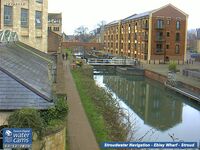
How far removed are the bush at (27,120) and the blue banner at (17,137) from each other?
309cm

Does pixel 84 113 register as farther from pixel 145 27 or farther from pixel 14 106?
pixel 145 27

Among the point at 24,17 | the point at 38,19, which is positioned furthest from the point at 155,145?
the point at 38,19

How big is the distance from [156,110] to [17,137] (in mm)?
27081

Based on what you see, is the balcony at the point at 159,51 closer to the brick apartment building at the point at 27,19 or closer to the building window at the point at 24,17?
the brick apartment building at the point at 27,19

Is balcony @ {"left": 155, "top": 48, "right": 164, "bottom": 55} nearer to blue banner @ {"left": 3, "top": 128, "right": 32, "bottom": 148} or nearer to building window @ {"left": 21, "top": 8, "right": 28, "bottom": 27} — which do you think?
building window @ {"left": 21, "top": 8, "right": 28, "bottom": 27}

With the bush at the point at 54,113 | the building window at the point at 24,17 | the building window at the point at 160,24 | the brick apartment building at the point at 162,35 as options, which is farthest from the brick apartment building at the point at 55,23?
the bush at the point at 54,113

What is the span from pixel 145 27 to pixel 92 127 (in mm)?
51758

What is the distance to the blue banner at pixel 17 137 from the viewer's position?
8344 millimetres

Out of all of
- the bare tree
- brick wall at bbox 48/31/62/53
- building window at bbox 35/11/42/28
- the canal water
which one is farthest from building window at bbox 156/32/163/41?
the bare tree

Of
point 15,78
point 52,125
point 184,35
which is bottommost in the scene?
point 52,125

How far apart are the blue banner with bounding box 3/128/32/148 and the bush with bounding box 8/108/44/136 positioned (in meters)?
3.09

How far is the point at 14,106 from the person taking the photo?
13.1m

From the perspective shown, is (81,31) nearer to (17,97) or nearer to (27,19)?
(27,19)


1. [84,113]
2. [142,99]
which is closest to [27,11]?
[142,99]
